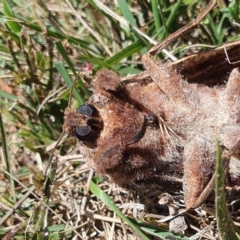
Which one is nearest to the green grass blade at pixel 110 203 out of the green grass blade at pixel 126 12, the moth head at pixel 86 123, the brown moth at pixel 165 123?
the brown moth at pixel 165 123

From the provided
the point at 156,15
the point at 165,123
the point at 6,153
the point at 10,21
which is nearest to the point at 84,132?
the point at 165,123

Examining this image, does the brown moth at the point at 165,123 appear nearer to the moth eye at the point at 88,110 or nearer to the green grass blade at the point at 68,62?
the moth eye at the point at 88,110

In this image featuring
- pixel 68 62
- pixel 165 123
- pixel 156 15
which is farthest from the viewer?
pixel 156 15

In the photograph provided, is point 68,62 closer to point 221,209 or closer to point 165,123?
point 165,123

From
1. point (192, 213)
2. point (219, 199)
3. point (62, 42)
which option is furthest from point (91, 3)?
point (219, 199)

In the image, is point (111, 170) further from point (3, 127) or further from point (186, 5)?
point (186, 5)
